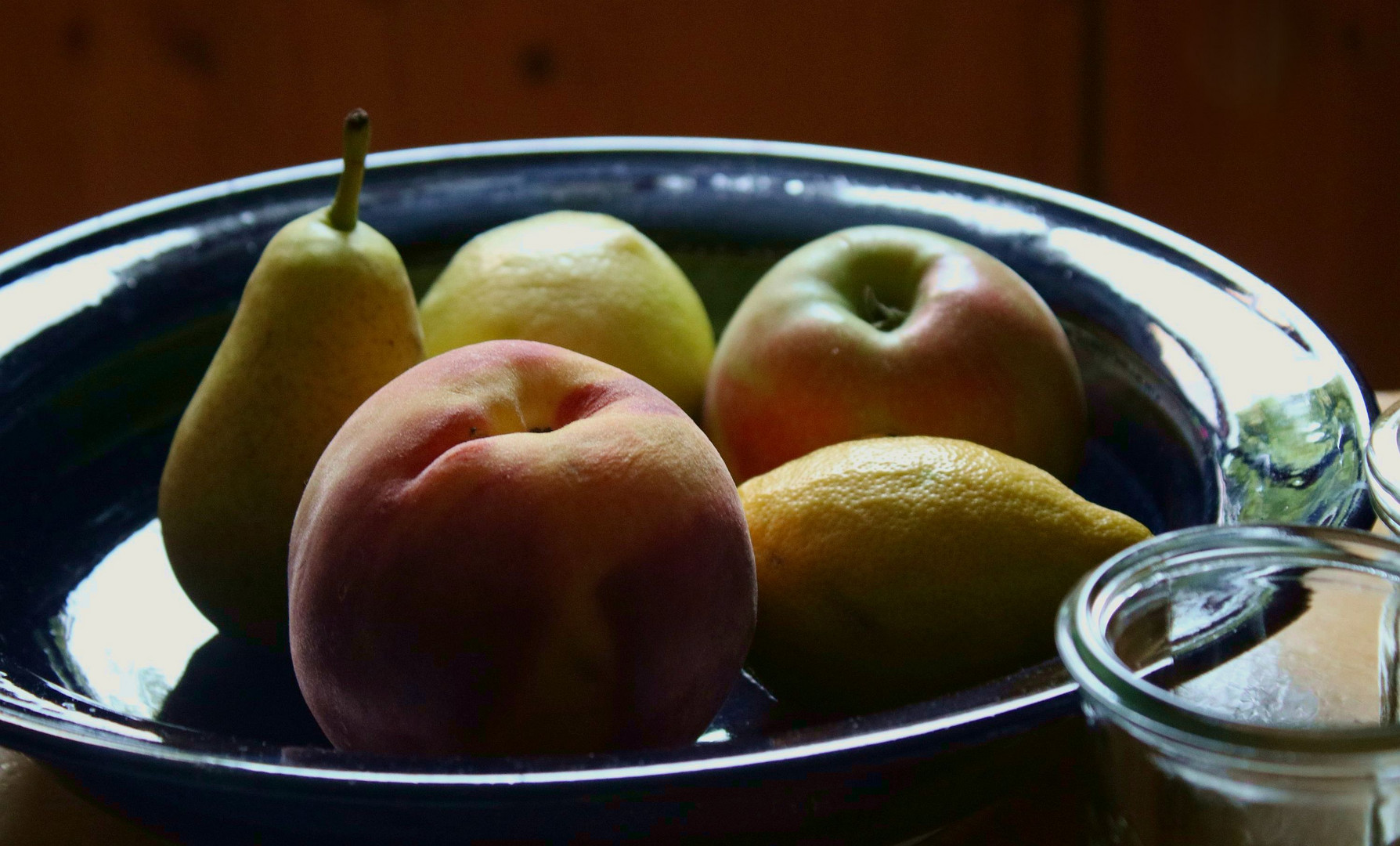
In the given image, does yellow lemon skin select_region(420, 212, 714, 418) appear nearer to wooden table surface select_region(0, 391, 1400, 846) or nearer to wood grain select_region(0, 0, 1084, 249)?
wooden table surface select_region(0, 391, 1400, 846)

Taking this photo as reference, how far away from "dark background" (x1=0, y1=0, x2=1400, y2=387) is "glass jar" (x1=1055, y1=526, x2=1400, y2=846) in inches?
46.4

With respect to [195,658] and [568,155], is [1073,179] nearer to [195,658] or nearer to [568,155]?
[568,155]

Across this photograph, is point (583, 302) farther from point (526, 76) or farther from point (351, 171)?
point (526, 76)

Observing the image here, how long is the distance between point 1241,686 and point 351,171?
33 centimetres

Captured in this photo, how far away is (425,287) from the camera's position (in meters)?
0.62

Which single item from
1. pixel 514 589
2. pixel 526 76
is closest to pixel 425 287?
pixel 514 589

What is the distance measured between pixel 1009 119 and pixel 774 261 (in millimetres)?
888

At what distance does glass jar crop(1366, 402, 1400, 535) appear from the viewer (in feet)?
0.92

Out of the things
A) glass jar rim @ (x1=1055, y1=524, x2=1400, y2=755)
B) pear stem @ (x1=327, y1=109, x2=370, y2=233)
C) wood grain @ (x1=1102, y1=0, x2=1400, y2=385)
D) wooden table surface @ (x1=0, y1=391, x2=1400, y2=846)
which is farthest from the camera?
wood grain @ (x1=1102, y1=0, x2=1400, y2=385)

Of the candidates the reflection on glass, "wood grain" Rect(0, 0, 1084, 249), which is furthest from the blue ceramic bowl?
"wood grain" Rect(0, 0, 1084, 249)

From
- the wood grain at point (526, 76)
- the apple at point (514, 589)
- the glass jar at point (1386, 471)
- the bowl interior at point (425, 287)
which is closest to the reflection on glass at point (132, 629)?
the bowl interior at point (425, 287)

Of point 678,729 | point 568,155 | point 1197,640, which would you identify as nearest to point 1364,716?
point 1197,640

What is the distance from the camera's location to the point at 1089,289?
0.54 metres

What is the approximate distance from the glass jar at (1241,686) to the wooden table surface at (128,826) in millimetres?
81
